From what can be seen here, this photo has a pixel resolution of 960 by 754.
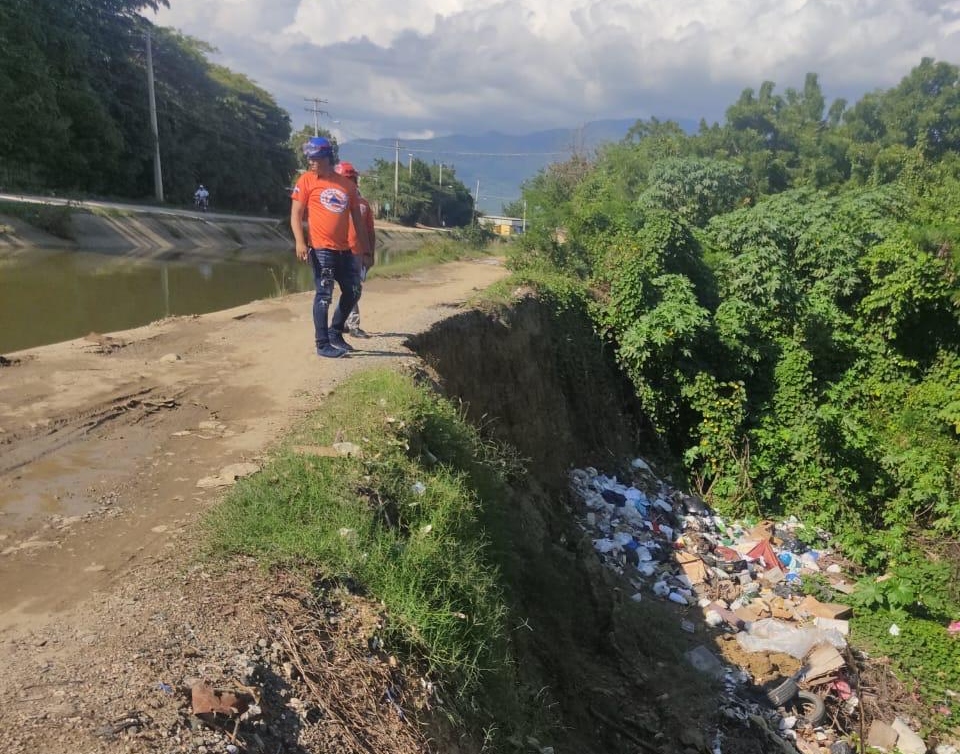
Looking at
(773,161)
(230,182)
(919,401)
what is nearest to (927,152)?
(773,161)

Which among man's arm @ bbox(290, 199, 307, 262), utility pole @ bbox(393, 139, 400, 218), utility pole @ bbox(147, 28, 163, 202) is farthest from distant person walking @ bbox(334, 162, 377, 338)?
utility pole @ bbox(393, 139, 400, 218)

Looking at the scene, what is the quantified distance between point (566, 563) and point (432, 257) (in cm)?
1098

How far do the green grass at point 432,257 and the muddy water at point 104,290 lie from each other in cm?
183

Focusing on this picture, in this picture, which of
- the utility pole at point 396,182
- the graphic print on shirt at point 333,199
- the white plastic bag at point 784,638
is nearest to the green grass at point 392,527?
the graphic print on shirt at point 333,199

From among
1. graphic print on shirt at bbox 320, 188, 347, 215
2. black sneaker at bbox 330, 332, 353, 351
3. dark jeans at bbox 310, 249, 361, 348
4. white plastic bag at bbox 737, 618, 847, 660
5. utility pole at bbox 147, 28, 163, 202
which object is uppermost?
utility pole at bbox 147, 28, 163, 202

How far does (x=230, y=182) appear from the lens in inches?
1459

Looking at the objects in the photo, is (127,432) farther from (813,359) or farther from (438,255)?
(438,255)

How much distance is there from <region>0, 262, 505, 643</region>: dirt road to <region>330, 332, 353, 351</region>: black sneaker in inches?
7.4

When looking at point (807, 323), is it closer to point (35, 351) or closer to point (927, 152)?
point (35, 351)

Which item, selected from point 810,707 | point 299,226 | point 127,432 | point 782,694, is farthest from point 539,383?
point 127,432

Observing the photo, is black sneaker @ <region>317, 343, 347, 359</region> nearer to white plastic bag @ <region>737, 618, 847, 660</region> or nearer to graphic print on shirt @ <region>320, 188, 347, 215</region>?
graphic print on shirt @ <region>320, 188, 347, 215</region>

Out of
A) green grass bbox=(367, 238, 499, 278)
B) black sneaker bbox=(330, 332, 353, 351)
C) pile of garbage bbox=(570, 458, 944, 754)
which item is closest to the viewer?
pile of garbage bbox=(570, 458, 944, 754)

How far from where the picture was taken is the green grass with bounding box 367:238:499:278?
1284 cm

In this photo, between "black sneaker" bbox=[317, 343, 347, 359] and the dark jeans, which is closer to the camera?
the dark jeans
